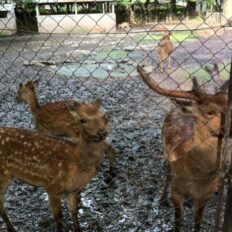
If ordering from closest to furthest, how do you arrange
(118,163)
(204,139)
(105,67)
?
1. (204,139)
2. (118,163)
3. (105,67)

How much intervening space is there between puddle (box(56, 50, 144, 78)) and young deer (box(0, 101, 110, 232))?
6.01m

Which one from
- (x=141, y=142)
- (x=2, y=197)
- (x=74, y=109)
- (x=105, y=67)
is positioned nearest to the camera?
(x=74, y=109)

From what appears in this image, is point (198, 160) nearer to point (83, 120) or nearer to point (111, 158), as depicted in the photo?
point (83, 120)

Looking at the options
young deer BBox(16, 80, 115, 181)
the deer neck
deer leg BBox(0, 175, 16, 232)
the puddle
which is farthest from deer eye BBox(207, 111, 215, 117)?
the puddle

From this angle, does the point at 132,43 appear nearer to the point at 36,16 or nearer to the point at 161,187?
the point at 36,16

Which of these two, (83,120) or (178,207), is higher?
(83,120)

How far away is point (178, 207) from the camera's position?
10.8 feet

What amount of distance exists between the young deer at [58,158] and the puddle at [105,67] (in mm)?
6005

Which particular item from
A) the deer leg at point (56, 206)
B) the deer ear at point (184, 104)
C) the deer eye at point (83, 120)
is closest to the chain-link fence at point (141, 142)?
the deer ear at point (184, 104)

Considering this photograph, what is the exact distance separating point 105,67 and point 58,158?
7746mm

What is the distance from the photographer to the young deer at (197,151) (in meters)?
2.76

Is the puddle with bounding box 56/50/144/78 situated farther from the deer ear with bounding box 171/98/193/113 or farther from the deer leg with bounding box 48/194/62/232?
the deer ear with bounding box 171/98/193/113

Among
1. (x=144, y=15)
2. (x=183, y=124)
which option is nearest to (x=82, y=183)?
(x=183, y=124)

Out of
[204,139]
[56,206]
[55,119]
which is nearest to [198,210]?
[204,139]
